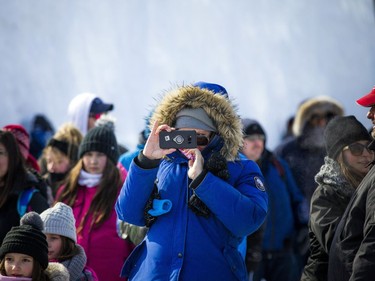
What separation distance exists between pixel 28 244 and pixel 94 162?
1.87 meters

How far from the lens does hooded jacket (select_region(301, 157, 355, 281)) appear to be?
5.55 m

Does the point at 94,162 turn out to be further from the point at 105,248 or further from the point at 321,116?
the point at 321,116

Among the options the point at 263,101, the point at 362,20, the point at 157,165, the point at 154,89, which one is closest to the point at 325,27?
the point at 362,20

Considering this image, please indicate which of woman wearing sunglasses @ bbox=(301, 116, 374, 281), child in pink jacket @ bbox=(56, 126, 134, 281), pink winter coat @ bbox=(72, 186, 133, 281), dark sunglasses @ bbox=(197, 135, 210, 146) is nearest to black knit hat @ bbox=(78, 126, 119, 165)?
child in pink jacket @ bbox=(56, 126, 134, 281)

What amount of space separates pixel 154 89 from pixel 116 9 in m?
1.19

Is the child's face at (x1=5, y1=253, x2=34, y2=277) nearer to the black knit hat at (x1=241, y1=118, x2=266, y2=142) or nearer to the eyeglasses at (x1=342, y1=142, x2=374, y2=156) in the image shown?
the eyeglasses at (x1=342, y1=142, x2=374, y2=156)

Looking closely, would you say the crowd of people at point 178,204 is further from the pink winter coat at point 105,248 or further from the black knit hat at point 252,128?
the black knit hat at point 252,128

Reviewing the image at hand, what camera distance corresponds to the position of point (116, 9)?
12305mm

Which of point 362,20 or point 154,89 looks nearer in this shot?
point 154,89

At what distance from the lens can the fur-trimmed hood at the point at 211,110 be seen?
17.2 feet

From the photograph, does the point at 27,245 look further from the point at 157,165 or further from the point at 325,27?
the point at 325,27

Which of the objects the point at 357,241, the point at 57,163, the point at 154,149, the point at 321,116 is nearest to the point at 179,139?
the point at 154,149

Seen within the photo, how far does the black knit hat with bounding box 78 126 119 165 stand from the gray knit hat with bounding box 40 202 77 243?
1.32 meters

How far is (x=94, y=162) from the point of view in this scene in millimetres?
7133
